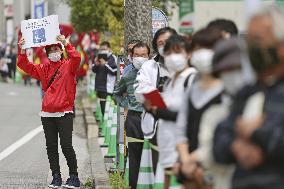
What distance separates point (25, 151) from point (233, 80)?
12459 millimetres

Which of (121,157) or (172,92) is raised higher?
(172,92)

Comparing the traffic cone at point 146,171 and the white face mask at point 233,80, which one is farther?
the traffic cone at point 146,171

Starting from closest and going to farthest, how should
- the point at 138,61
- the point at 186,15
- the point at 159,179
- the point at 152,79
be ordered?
1. the point at 159,179
2. the point at 152,79
3. the point at 138,61
4. the point at 186,15

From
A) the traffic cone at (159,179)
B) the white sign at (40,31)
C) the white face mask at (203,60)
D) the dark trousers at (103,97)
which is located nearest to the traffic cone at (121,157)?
the white sign at (40,31)

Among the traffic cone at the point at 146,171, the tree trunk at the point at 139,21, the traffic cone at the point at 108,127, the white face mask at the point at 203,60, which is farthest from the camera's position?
the traffic cone at the point at 108,127

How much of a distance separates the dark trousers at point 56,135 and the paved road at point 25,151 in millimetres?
686

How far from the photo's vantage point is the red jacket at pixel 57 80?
12.3 m

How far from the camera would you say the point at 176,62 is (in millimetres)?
7895

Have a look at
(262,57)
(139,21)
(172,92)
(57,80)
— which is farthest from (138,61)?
(262,57)

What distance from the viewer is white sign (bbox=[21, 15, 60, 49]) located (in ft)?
40.4

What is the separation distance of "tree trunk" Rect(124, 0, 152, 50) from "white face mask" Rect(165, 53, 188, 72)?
6114 millimetres

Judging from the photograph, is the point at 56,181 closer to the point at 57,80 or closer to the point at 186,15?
the point at 57,80

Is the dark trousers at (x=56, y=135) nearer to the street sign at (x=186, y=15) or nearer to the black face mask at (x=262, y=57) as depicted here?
the black face mask at (x=262, y=57)

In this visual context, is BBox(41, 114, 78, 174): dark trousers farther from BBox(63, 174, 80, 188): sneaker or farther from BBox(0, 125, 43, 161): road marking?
BBox(0, 125, 43, 161): road marking
